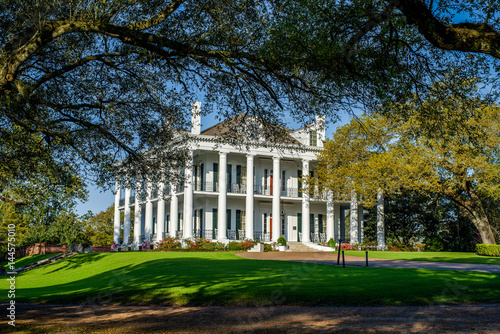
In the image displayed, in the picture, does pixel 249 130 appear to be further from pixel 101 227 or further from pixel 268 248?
pixel 101 227

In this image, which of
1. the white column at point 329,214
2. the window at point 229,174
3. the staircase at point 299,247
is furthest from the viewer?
the white column at point 329,214

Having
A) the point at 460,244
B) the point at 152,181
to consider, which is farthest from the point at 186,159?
the point at 460,244

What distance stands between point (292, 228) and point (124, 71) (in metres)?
32.6

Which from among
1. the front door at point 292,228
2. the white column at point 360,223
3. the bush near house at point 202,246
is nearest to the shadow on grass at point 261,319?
the bush near house at point 202,246

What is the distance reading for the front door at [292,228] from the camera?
43037 mm

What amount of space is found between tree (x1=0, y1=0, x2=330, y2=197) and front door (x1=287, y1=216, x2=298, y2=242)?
29.8m

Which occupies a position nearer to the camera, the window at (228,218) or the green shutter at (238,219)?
the window at (228,218)

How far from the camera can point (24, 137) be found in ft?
46.4

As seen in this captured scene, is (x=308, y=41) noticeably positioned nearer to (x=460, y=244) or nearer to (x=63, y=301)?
(x=63, y=301)

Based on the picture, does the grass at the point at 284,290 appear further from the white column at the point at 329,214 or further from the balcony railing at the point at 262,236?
the white column at the point at 329,214

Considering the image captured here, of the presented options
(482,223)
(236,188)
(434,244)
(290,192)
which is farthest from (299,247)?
(482,223)

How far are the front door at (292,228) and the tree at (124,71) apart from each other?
29.8 metres

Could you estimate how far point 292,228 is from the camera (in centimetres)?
4341

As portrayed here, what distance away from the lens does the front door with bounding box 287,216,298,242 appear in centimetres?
4304
